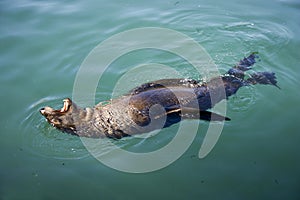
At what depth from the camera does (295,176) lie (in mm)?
5309

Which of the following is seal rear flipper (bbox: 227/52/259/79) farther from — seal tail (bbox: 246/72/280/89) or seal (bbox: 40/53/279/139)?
seal (bbox: 40/53/279/139)

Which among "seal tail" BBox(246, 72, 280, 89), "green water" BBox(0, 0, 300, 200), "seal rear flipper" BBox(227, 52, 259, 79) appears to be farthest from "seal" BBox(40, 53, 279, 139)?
"seal tail" BBox(246, 72, 280, 89)

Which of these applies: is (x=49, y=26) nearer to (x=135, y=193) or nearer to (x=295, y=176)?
(x=135, y=193)

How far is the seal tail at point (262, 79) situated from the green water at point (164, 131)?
13 cm

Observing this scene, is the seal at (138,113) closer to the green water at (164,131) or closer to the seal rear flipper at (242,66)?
the green water at (164,131)

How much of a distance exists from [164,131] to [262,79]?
2.27m

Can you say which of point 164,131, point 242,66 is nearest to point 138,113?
point 164,131

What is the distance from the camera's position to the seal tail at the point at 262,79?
6.85 m

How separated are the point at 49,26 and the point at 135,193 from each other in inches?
202

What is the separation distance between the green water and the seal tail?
133 mm

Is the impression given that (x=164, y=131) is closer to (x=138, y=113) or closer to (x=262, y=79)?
(x=138, y=113)

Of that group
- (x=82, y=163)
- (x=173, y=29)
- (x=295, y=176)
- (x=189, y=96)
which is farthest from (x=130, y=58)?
(x=295, y=176)

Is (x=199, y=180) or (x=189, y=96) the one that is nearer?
(x=199, y=180)

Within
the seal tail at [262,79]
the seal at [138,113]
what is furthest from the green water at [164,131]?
the seal at [138,113]
